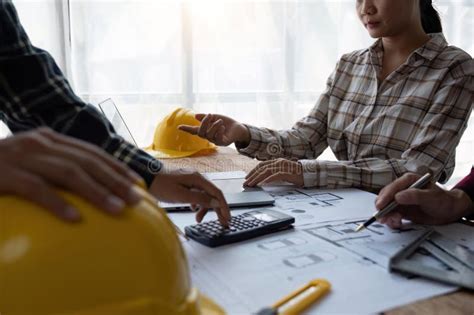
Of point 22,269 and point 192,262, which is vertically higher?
point 22,269

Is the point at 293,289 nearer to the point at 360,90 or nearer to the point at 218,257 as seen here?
the point at 218,257

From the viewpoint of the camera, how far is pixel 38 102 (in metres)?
0.75

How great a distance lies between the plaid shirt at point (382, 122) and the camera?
1.10m

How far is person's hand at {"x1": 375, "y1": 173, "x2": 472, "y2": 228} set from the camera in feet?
2.41

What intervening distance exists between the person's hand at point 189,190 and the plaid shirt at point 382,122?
344 mm

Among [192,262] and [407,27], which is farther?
[407,27]

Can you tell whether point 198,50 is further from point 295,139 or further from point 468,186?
point 468,186

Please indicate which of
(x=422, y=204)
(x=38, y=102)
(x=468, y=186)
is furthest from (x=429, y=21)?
(x=38, y=102)

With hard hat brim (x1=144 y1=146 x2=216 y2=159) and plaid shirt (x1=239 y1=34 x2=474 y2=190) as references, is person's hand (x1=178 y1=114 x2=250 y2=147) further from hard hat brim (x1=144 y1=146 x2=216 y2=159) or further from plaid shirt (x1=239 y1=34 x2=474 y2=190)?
hard hat brim (x1=144 y1=146 x2=216 y2=159)

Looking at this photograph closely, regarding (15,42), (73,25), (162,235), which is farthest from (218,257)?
(73,25)

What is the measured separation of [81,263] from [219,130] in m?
0.92

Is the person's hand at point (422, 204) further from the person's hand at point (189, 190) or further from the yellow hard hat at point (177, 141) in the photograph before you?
the yellow hard hat at point (177, 141)

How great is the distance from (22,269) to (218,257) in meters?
0.30

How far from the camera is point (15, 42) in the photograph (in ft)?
2.43
